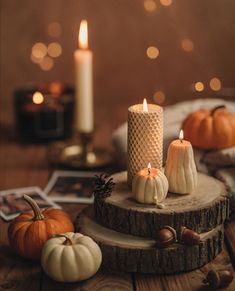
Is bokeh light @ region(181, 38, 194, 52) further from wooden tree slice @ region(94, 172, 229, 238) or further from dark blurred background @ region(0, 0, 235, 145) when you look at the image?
wooden tree slice @ region(94, 172, 229, 238)

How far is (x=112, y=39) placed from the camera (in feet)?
7.75

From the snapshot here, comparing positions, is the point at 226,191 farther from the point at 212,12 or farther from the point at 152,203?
the point at 212,12

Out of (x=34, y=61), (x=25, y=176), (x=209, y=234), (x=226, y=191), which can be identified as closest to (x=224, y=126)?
(x=226, y=191)

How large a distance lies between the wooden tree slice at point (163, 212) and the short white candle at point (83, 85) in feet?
1.80

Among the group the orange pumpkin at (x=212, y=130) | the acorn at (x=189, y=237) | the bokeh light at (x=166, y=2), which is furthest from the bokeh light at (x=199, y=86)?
the acorn at (x=189, y=237)

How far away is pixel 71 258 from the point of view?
125 centimetres

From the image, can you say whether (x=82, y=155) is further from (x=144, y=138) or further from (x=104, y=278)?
(x=104, y=278)

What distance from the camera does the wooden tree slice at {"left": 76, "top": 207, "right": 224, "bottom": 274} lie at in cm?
130

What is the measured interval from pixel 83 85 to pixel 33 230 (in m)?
0.65

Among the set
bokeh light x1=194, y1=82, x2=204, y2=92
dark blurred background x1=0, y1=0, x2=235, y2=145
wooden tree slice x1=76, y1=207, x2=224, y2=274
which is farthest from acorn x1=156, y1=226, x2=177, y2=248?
bokeh light x1=194, y1=82, x2=204, y2=92

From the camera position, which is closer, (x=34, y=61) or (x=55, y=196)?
(x=55, y=196)

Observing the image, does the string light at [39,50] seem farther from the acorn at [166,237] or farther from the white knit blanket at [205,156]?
the acorn at [166,237]

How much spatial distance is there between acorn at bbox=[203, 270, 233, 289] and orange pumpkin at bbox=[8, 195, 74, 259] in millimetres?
317

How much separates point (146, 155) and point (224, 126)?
0.31 meters
